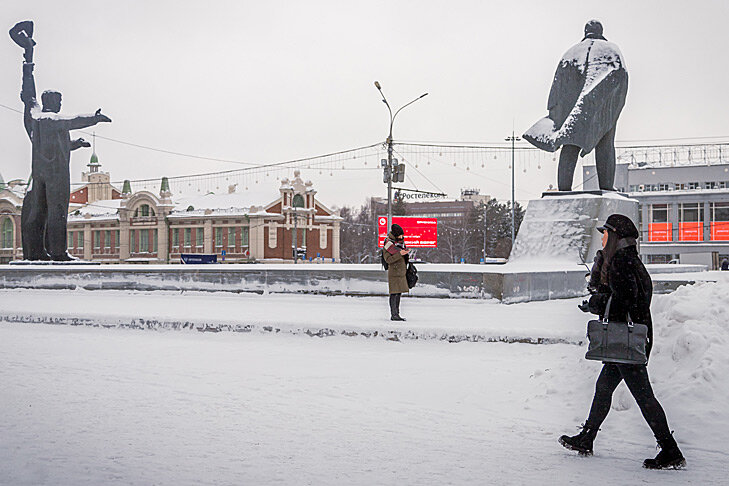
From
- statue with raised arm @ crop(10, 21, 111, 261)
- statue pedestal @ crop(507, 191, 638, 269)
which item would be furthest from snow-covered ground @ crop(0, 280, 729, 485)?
statue with raised arm @ crop(10, 21, 111, 261)

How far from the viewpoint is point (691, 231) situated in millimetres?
62156

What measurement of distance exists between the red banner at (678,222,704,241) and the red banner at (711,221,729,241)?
0.88 m

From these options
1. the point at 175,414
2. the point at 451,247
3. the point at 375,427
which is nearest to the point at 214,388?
the point at 175,414

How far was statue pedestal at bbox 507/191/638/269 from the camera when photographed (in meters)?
18.1

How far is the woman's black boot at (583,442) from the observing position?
5.48 metres

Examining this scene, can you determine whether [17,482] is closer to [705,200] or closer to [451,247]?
[705,200]

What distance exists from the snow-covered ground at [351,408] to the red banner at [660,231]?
55.8 meters

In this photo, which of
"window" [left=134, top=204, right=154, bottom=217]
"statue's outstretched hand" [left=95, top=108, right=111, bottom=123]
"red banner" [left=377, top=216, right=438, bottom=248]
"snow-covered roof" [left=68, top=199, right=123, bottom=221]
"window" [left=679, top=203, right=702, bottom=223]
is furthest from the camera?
"snow-covered roof" [left=68, top=199, right=123, bottom=221]

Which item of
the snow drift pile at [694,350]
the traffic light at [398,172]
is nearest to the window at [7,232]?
the traffic light at [398,172]

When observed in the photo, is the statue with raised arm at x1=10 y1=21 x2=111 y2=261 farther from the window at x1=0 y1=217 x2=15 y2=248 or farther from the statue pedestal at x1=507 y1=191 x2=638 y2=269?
the window at x1=0 y1=217 x2=15 y2=248

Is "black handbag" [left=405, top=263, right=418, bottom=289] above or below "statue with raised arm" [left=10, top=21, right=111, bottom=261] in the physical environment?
below

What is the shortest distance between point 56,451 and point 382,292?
1236 centimetres

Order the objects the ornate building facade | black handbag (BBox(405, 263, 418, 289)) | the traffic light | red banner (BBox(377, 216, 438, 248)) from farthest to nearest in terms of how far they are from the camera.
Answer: the ornate building facade < red banner (BBox(377, 216, 438, 248)) < the traffic light < black handbag (BBox(405, 263, 418, 289))

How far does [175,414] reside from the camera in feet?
22.5
